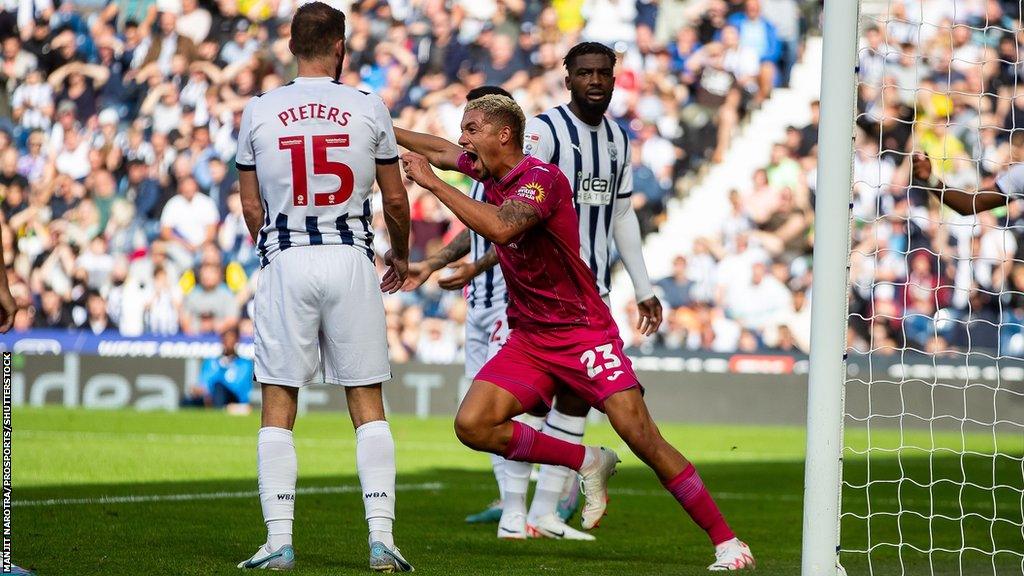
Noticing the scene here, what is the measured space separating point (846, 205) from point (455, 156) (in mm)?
2083

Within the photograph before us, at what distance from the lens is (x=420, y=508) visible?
883cm

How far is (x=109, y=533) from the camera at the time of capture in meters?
6.76

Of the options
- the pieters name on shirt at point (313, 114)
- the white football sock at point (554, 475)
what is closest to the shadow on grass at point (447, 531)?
the white football sock at point (554, 475)

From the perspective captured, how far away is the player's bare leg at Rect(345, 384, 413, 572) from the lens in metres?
5.79

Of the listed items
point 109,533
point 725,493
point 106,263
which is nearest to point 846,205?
point 109,533

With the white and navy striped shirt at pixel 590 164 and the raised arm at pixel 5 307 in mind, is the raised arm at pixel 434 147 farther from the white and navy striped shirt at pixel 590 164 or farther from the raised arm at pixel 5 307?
the raised arm at pixel 5 307

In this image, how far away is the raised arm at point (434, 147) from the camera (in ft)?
22.9

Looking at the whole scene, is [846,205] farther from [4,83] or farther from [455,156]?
[4,83]

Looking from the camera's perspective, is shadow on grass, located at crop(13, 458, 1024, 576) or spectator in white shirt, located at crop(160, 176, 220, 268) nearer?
shadow on grass, located at crop(13, 458, 1024, 576)

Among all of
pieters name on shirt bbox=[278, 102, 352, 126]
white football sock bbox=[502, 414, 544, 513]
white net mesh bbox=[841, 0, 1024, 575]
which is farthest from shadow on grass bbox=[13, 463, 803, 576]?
white net mesh bbox=[841, 0, 1024, 575]

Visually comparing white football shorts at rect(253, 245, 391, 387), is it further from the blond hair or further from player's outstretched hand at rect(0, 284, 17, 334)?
player's outstretched hand at rect(0, 284, 17, 334)

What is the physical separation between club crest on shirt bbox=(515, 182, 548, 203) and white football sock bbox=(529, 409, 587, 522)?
193 cm

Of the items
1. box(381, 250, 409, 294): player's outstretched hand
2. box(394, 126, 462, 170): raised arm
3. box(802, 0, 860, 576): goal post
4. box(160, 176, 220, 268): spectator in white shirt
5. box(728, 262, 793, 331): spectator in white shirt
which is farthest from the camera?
box(160, 176, 220, 268): spectator in white shirt

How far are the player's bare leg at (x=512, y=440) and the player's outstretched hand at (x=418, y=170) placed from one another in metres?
1.16
